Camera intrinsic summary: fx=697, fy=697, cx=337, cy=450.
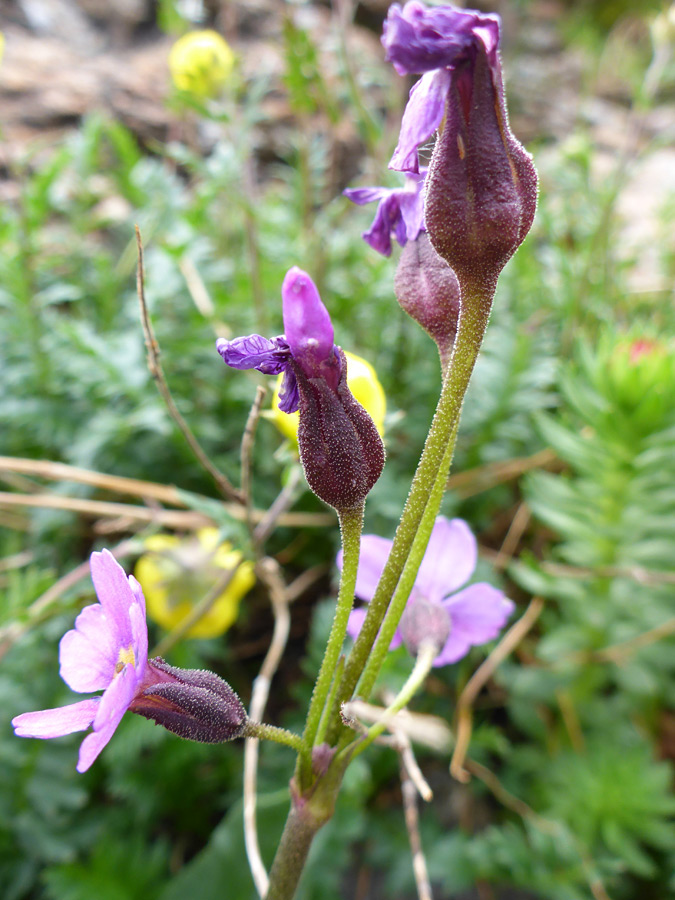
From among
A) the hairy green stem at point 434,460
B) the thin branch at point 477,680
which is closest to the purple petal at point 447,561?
the hairy green stem at point 434,460

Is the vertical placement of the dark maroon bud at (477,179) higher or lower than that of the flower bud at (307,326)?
higher

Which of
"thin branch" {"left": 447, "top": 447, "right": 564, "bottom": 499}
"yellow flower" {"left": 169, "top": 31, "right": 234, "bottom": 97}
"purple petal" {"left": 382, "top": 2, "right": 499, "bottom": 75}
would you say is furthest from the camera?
"yellow flower" {"left": 169, "top": 31, "right": 234, "bottom": 97}

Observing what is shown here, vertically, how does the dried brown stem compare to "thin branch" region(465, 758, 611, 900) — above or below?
above

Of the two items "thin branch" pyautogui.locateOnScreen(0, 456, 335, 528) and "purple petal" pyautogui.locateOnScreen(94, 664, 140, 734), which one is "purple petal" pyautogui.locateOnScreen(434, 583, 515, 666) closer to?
"purple petal" pyautogui.locateOnScreen(94, 664, 140, 734)

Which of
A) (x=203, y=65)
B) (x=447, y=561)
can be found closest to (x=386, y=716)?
(x=447, y=561)

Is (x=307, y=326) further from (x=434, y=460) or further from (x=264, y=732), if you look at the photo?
(x=264, y=732)

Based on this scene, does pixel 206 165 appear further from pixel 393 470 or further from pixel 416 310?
pixel 416 310

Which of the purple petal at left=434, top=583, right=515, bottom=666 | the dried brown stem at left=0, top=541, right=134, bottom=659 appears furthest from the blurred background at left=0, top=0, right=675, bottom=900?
the purple petal at left=434, top=583, right=515, bottom=666

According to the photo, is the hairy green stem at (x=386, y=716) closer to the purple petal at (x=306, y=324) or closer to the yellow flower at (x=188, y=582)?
the purple petal at (x=306, y=324)
